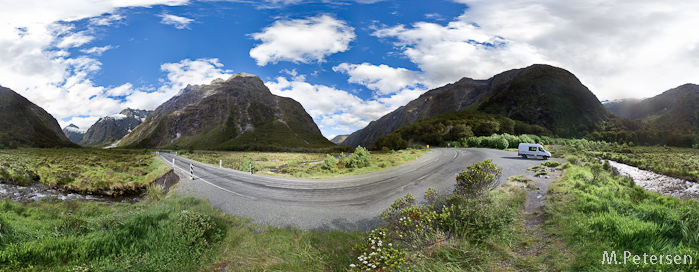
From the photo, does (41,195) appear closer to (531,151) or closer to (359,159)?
(359,159)

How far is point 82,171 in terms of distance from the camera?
7.95 metres

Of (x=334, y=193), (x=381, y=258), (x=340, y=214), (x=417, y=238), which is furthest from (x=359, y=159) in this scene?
(x=381, y=258)

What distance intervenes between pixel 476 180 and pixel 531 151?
5.72 m

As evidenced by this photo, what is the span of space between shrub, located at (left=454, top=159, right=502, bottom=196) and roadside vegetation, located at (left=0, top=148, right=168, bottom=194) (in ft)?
28.4

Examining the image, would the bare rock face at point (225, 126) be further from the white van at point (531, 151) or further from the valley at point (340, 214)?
the white van at point (531, 151)

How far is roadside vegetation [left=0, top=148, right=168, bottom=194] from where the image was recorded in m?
7.49

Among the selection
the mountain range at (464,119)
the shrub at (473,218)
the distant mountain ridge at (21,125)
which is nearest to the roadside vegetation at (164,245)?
the shrub at (473,218)

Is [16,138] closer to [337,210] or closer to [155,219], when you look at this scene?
[155,219]

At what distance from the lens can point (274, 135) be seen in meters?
148

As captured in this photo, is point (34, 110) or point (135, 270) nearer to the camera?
point (135, 270)

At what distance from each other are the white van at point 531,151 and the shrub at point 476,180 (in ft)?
16.3

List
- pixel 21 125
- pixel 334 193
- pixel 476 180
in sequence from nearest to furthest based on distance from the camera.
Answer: pixel 476 180
pixel 334 193
pixel 21 125

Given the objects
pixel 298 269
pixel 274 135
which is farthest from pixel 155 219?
pixel 274 135

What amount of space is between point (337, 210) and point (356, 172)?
6.72 feet
